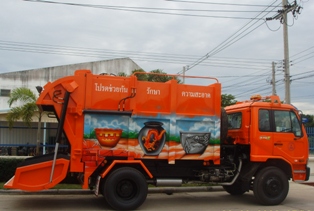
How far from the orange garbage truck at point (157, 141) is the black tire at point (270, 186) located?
0.08 feet

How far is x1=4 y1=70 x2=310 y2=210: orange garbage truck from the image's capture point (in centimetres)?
794

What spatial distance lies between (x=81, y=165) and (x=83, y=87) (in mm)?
1743

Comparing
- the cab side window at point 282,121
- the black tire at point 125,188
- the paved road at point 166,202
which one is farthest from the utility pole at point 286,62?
the black tire at point 125,188

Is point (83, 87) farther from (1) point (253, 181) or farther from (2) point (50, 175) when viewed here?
(1) point (253, 181)

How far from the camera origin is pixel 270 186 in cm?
907

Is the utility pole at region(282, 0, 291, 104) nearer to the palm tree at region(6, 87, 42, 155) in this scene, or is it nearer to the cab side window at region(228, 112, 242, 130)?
the cab side window at region(228, 112, 242, 130)

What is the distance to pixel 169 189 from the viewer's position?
1089 centimetres

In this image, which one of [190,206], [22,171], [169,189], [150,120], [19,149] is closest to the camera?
[22,171]

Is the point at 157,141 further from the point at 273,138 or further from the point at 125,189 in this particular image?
the point at 273,138

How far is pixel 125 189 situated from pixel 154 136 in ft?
4.49

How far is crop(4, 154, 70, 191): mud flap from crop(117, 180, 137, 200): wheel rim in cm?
124

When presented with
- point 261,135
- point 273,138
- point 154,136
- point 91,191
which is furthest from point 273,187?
point 91,191

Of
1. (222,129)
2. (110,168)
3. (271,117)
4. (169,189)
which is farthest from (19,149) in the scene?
(271,117)

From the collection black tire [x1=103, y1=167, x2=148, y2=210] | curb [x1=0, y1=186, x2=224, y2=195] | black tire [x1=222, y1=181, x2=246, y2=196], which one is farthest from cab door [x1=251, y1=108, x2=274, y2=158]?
black tire [x1=103, y1=167, x2=148, y2=210]
